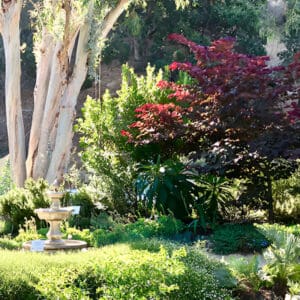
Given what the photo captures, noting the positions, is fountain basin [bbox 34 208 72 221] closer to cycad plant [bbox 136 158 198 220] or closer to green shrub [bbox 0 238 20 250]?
green shrub [bbox 0 238 20 250]

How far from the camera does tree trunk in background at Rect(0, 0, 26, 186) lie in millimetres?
14141

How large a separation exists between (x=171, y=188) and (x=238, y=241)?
1645 millimetres

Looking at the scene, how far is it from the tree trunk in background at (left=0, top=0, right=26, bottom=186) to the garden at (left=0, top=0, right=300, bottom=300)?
63 cm

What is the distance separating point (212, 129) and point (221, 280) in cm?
373

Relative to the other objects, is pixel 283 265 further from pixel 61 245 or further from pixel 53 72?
pixel 53 72

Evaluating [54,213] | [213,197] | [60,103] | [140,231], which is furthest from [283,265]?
[60,103]

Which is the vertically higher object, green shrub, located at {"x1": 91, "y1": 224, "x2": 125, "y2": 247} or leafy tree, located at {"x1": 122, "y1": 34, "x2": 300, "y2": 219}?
leafy tree, located at {"x1": 122, "y1": 34, "x2": 300, "y2": 219}

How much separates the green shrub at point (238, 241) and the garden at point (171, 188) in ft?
0.06

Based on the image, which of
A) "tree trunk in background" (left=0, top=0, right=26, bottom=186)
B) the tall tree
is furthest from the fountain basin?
"tree trunk in background" (left=0, top=0, right=26, bottom=186)

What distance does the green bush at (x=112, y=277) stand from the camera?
4699 millimetres

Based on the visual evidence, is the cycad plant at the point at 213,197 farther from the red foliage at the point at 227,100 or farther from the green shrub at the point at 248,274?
the green shrub at the point at 248,274

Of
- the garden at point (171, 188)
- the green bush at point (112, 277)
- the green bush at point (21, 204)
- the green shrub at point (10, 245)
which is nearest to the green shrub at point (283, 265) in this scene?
the garden at point (171, 188)

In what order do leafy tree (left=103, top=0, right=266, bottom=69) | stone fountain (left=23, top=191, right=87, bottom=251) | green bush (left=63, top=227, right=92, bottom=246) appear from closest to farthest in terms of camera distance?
stone fountain (left=23, top=191, right=87, bottom=251) → green bush (left=63, top=227, right=92, bottom=246) → leafy tree (left=103, top=0, right=266, bottom=69)

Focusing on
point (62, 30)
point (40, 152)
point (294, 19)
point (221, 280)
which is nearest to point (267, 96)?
point (221, 280)
